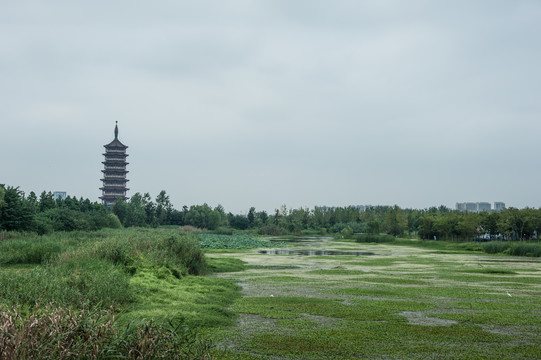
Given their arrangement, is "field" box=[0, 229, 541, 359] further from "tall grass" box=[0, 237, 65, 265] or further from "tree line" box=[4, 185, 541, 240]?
"tree line" box=[4, 185, 541, 240]

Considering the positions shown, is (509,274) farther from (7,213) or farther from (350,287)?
(7,213)

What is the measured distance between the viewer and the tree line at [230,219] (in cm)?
4241

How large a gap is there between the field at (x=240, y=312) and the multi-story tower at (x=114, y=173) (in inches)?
→ 3458

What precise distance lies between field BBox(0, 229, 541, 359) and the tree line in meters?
24.7

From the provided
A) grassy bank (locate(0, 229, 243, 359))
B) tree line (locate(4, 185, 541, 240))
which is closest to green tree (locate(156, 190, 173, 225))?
tree line (locate(4, 185, 541, 240))

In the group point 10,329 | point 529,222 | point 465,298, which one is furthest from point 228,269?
point 529,222

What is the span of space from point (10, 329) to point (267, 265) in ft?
70.0

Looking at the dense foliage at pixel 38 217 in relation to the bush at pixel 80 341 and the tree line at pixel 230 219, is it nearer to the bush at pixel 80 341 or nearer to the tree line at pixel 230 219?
the tree line at pixel 230 219

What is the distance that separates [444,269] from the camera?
24344 mm

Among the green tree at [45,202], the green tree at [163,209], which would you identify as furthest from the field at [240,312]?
the green tree at [163,209]

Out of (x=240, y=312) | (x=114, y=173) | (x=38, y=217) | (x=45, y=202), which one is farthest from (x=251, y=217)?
(x=240, y=312)

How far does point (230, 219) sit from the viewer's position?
4023 inches

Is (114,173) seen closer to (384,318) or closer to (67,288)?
(67,288)

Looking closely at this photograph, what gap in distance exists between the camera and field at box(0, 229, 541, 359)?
18.7 feet
